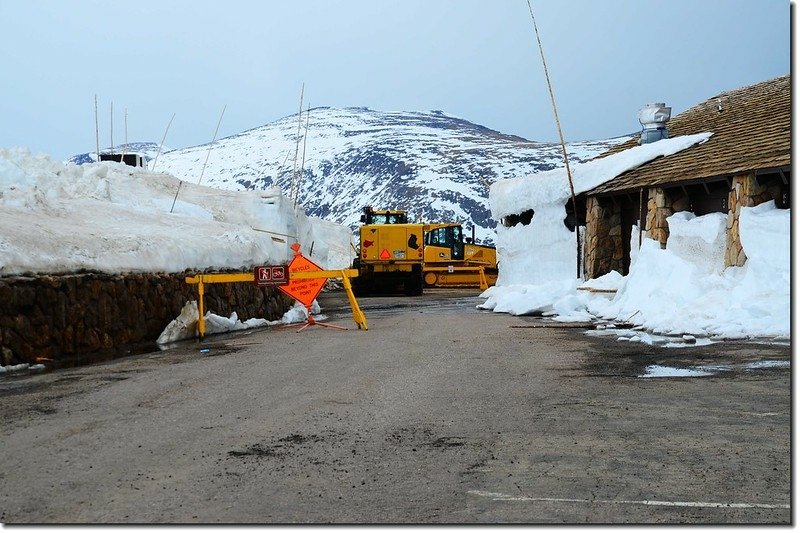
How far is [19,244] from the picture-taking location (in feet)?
43.4

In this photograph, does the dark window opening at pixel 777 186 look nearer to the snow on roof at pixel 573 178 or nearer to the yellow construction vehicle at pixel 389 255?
the snow on roof at pixel 573 178

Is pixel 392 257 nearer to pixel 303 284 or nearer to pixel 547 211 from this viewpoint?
pixel 547 211

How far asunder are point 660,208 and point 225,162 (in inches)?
5294

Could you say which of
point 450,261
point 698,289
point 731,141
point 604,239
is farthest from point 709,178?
point 450,261

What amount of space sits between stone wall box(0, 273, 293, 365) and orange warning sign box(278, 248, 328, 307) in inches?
58.8

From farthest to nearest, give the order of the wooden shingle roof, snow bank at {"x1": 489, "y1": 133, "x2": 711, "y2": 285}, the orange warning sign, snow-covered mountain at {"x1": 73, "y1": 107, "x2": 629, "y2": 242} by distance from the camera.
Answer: snow-covered mountain at {"x1": 73, "y1": 107, "x2": 629, "y2": 242}, snow bank at {"x1": 489, "y1": 133, "x2": 711, "y2": 285}, the wooden shingle roof, the orange warning sign

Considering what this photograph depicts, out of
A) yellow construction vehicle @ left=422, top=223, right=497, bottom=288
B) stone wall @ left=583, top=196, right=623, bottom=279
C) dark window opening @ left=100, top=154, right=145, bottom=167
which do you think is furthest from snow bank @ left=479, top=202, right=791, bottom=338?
dark window opening @ left=100, top=154, right=145, bottom=167

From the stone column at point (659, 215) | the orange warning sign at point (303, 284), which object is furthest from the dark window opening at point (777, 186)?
the orange warning sign at point (303, 284)

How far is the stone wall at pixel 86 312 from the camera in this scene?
12.2 meters

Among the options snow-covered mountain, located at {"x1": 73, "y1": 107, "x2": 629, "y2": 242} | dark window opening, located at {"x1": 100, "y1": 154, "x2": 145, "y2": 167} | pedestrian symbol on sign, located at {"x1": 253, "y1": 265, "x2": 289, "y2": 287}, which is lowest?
pedestrian symbol on sign, located at {"x1": 253, "y1": 265, "x2": 289, "y2": 287}

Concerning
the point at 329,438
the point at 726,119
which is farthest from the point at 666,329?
the point at 726,119

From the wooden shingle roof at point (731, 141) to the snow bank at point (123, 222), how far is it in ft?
32.5

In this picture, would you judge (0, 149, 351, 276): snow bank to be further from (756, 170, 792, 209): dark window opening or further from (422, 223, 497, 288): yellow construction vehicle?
(756, 170, 792, 209): dark window opening

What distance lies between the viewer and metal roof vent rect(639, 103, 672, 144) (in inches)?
1036
